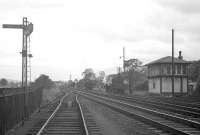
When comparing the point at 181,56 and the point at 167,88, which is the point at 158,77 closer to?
the point at 167,88

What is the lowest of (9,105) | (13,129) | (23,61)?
(13,129)

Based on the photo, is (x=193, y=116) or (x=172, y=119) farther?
(x=193, y=116)

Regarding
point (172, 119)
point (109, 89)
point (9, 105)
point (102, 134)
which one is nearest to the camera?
point (102, 134)

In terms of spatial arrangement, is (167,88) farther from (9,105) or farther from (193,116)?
(9,105)

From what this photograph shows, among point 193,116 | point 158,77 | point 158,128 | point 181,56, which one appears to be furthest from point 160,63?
point 158,128

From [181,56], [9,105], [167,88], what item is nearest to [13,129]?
[9,105]

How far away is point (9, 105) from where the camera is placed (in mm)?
17000

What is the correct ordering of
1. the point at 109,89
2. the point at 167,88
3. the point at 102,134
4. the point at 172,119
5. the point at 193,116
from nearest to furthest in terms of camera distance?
the point at 102,134 → the point at 172,119 → the point at 193,116 → the point at 167,88 → the point at 109,89

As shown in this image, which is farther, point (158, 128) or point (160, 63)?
point (160, 63)

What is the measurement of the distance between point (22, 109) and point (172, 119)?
827cm

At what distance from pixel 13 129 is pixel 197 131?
8.07 m

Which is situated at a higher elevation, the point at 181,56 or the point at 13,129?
the point at 181,56

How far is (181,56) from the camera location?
79.8 meters

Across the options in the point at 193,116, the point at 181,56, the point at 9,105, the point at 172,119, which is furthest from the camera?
the point at 181,56
